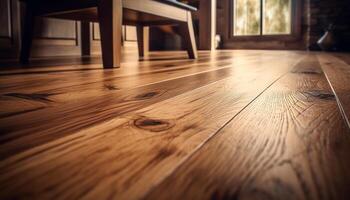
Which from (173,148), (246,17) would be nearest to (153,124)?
(173,148)

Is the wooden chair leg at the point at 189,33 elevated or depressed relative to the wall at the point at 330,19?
depressed

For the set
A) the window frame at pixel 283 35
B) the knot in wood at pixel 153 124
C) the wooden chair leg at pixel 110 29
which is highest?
the window frame at pixel 283 35

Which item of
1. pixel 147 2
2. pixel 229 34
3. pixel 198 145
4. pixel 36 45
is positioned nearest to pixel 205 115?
pixel 198 145

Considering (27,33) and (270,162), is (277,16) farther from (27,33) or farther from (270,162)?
(270,162)

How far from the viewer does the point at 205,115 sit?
45cm

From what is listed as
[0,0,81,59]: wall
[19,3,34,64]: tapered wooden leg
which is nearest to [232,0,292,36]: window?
[0,0,81,59]: wall

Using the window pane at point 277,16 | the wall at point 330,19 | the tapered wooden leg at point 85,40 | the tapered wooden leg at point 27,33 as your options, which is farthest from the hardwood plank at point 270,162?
the window pane at point 277,16

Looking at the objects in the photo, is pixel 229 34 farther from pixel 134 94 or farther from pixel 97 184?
pixel 97 184

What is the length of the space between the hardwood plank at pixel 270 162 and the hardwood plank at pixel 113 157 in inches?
0.7

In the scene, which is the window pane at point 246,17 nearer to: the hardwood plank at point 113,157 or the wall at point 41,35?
the wall at point 41,35

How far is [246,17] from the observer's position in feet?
17.7

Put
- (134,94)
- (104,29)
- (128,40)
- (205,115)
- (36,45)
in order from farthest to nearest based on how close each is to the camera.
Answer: (128,40) → (36,45) → (104,29) → (134,94) → (205,115)

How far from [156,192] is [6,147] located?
171 mm

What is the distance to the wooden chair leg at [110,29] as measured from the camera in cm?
122
